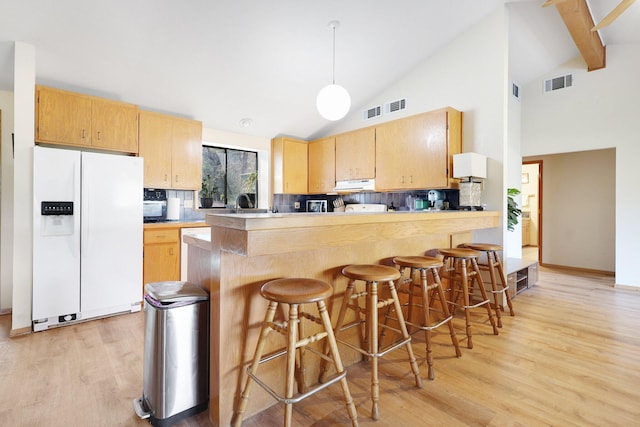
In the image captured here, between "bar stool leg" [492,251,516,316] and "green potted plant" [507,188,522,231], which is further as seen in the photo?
"green potted plant" [507,188,522,231]

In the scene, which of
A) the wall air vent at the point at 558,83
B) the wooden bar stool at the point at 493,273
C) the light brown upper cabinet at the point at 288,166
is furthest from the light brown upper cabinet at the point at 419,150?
the wall air vent at the point at 558,83

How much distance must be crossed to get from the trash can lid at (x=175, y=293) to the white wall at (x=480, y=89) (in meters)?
3.15

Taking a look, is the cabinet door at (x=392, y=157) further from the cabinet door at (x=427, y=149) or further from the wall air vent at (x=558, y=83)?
the wall air vent at (x=558, y=83)

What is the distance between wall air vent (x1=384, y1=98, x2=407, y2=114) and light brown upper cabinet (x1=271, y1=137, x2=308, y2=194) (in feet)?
5.13

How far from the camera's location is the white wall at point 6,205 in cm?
A: 319

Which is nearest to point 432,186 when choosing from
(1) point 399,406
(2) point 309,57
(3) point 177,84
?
(2) point 309,57

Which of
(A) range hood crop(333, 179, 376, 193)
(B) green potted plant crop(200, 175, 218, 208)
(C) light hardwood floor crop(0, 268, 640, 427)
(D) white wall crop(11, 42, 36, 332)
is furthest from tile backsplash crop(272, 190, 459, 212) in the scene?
(D) white wall crop(11, 42, 36, 332)

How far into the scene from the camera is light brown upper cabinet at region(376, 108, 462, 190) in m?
3.60

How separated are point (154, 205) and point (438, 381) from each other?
3.82 meters

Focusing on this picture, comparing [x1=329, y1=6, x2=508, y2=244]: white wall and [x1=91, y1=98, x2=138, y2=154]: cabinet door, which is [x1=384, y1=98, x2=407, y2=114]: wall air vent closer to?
[x1=329, y1=6, x2=508, y2=244]: white wall

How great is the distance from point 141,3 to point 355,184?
10.6ft

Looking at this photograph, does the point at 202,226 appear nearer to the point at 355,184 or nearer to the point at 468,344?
the point at 355,184

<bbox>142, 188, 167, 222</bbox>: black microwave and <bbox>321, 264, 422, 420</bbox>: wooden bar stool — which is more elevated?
<bbox>142, 188, 167, 222</bbox>: black microwave

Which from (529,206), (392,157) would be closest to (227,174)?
(392,157)
